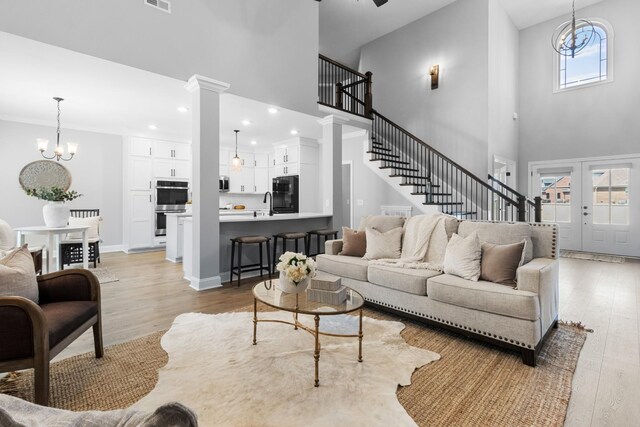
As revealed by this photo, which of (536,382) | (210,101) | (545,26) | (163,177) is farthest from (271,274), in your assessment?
(545,26)

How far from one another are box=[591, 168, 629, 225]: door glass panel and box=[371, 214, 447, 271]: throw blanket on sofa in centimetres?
582

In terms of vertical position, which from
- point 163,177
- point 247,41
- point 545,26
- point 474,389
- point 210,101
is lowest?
point 474,389

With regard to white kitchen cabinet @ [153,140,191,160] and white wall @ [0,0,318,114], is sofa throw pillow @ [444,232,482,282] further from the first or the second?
white kitchen cabinet @ [153,140,191,160]

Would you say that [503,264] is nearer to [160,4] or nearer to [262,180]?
[160,4]

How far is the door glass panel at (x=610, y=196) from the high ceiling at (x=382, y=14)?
146 inches

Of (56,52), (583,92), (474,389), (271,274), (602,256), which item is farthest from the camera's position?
(583,92)

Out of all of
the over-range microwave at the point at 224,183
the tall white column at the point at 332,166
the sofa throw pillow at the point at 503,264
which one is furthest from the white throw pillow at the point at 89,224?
the sofa throw pillow at the point at 503,264

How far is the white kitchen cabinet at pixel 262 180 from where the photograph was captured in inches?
355

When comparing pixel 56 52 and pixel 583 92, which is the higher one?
pixel 583 92

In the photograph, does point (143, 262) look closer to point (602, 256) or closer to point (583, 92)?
point (602, 256)

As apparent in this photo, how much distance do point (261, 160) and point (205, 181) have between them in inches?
199

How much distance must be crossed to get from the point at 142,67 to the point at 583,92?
8598 millimetres

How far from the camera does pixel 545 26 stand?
739cm

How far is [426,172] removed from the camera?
716 cm
